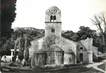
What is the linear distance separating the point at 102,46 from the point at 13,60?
0.64 metres

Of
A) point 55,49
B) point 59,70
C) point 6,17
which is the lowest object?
point 59,70

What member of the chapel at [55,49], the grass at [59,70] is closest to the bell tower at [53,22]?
the chapel at [55,49]

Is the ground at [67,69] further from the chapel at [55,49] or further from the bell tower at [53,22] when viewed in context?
the bell tower at [53,22]

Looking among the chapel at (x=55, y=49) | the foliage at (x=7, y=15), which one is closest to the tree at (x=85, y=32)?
the chapel at (x=55, y=49)

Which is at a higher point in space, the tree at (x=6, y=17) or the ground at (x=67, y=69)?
the tree at (x=6, y=17)

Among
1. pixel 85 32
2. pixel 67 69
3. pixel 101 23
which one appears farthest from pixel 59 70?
pixel 101 23

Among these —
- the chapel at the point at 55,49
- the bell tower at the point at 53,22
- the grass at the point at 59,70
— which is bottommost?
the grass at the point at 59,70

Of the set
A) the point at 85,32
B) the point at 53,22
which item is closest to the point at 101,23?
the point at 85,32

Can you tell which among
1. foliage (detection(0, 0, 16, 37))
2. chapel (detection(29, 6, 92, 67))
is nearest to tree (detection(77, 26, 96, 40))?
chapel (detection(29, 6, 92, 67))

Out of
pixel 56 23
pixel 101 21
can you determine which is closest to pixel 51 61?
pixel 56 23

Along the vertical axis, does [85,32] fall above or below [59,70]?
above

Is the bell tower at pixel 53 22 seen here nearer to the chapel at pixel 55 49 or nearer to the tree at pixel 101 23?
the chapel at pixel 55 49

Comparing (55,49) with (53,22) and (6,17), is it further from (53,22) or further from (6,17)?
(6,17)

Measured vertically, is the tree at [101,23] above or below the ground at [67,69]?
above
